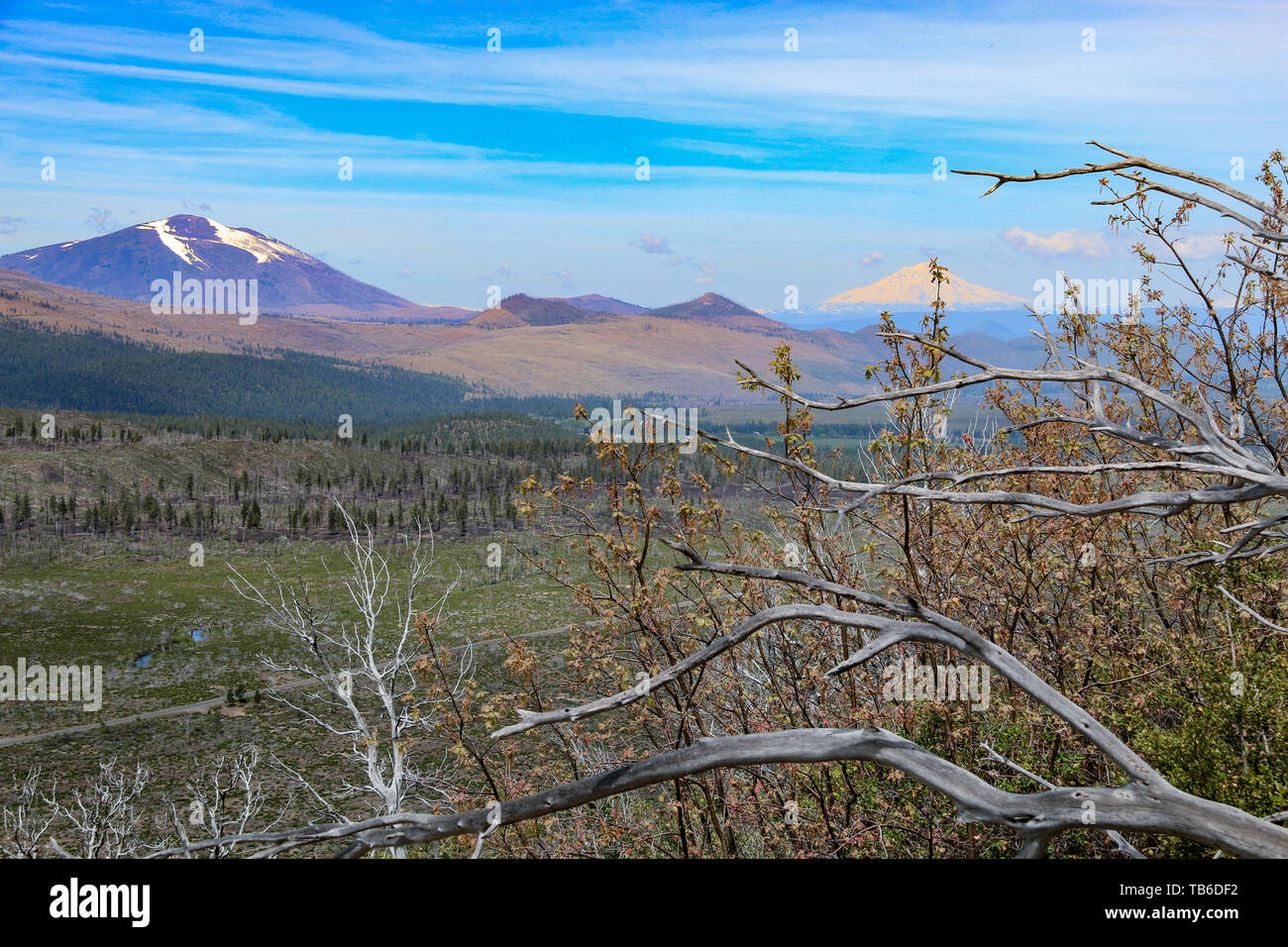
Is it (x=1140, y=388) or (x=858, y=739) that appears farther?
(x=1140, y=388)

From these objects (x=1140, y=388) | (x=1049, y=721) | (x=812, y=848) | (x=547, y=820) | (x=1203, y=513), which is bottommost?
(x=547, y=820)

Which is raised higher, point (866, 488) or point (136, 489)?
point (866, 488)

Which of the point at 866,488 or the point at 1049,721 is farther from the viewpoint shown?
the point at 1049,721

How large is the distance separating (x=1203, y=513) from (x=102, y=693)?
186 ft

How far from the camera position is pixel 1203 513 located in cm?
916

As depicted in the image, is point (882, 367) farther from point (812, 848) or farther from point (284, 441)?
point (284, 441)

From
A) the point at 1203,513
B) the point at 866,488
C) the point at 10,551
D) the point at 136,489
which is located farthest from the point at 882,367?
the point at 136,489

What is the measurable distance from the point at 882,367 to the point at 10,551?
105 m

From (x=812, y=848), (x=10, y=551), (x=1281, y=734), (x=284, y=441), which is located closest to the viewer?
(x=1281, y=734)

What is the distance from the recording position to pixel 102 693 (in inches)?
1989

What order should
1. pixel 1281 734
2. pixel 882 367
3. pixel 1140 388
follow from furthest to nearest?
pixel 882 367
pixel 1281 734
pixel 1140 388
